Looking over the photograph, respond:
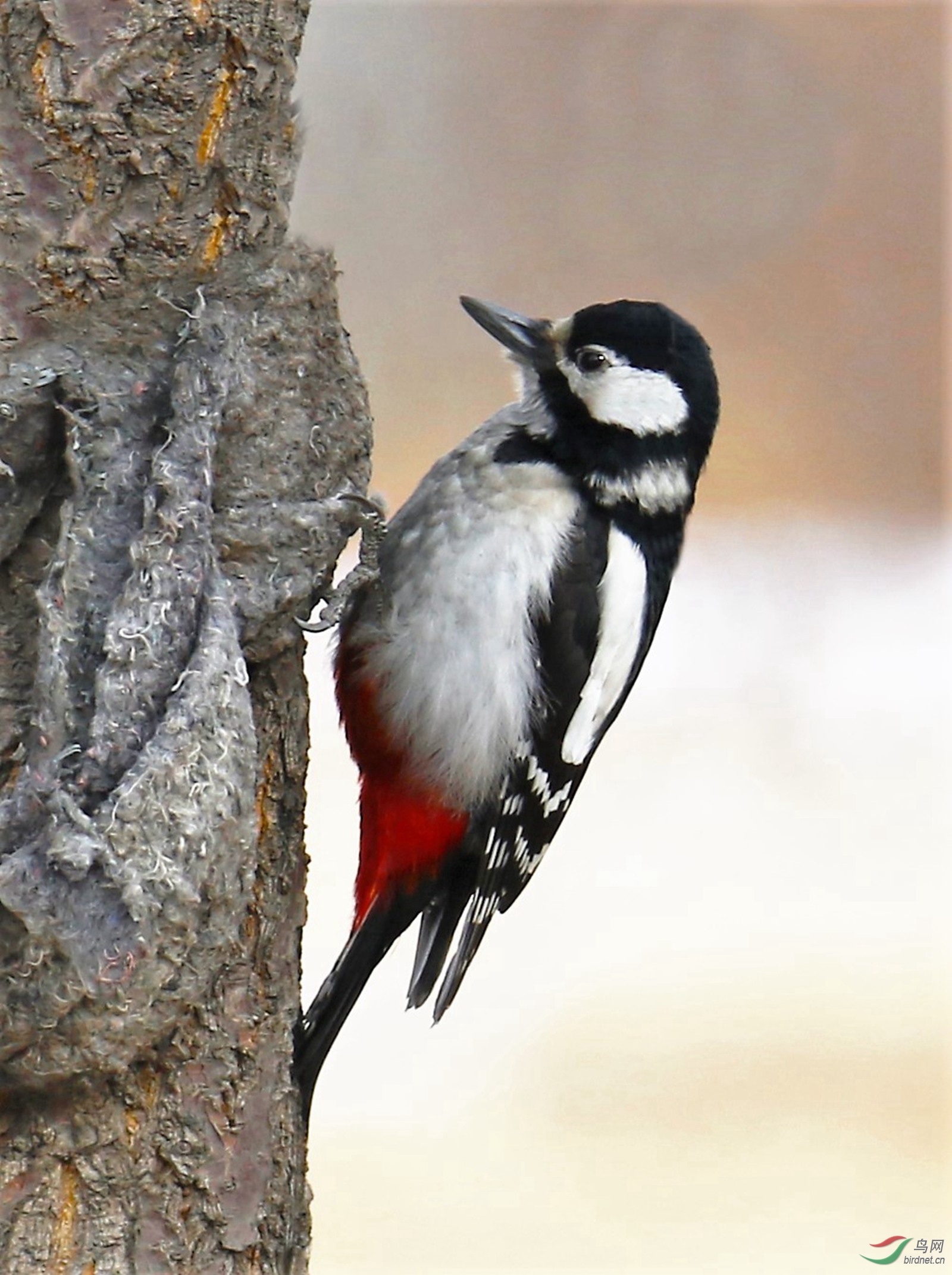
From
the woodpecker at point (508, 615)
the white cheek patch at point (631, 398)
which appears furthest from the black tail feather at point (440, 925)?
the white cheek patch at point (631, 398)

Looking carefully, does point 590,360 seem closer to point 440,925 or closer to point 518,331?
point 518,331

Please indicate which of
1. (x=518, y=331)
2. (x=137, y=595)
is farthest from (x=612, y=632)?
(x=137, y=595)

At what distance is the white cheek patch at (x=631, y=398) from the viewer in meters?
1.91

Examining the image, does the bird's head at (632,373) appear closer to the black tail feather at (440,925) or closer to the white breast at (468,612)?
the white breast at (468,612)

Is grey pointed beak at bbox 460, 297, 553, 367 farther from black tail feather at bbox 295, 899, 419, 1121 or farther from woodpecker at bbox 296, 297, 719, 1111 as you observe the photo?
black tail feather at bbox 295, 899, 419, 1121

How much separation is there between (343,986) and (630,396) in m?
0.78

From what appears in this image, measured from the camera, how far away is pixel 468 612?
6.07 feet

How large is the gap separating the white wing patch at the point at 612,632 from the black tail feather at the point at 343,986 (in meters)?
0.29

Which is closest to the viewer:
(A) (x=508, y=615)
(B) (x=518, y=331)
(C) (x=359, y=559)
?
(C) (x=359, y=559)

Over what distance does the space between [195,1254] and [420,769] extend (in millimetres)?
649

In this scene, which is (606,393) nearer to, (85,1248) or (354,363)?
(354,363)

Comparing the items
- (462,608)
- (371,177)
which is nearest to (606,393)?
(462,608)

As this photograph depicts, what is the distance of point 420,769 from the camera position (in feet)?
6.28

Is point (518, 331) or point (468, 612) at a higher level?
point (518, 331)
